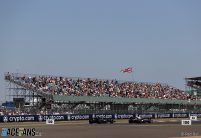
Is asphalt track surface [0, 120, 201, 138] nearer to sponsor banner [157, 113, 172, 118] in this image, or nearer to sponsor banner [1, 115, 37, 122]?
sponsor banner [1, 115, 37, 122]

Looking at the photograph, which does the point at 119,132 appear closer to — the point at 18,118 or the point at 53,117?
the point at 18,118

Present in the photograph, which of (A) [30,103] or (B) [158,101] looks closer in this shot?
(A) [30,103]

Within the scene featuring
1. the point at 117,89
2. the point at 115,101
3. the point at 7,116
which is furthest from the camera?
the point at 117,89

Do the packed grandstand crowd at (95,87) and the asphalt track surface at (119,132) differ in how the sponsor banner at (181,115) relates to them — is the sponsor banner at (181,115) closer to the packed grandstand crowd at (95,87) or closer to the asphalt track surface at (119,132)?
the packed grandstand crowd at (95,87)

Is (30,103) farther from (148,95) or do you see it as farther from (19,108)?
(148,95)

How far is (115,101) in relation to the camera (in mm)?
80375

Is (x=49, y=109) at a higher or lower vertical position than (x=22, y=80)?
lower

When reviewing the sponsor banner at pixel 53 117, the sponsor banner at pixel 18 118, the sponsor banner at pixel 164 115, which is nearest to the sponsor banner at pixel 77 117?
the sponsor banner at pixel 53 117

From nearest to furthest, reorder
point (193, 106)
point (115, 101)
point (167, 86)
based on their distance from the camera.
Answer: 1. point (115, 101)
2. point (193, 106)
3. point (167, 86)

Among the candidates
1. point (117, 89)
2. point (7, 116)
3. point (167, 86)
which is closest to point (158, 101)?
point (117, 89)

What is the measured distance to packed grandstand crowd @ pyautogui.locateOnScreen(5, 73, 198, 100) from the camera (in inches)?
2936

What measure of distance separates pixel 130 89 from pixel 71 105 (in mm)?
17836

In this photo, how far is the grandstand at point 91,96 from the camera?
72062mm

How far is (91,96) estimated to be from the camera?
77.3 m
